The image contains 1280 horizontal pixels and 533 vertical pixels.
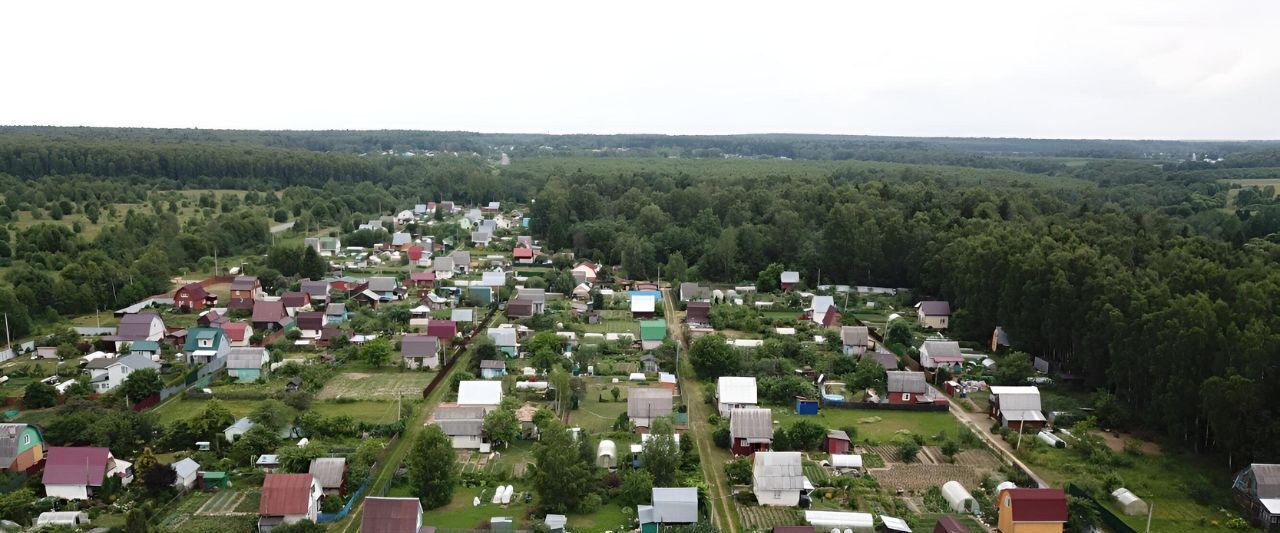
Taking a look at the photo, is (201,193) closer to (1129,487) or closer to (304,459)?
(304,459)

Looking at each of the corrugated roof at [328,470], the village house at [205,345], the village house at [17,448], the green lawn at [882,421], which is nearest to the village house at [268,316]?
the village house at [205,345]

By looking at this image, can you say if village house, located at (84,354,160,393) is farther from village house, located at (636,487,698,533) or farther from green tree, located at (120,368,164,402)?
village house, located at (636,487,698,533)

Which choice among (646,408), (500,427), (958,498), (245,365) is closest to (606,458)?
(646,408)

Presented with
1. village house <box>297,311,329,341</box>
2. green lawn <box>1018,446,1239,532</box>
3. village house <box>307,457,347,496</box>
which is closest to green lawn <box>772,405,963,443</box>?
green lawn <box>1018,446,1239,532</box>

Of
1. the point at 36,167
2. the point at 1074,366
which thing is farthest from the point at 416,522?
the point at 36,167

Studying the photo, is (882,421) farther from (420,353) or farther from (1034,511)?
(420,353)

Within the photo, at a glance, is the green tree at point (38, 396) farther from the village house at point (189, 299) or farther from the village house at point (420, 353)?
the village house at point (189, 299)
